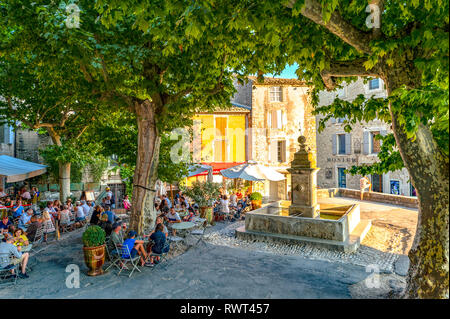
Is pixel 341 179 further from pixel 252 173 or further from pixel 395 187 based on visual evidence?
pixel 252 173

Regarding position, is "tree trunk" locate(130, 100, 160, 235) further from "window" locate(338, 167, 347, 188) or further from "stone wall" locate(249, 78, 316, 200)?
"window" locate(338, 167, 347, 188)

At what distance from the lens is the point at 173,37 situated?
15.6 feet

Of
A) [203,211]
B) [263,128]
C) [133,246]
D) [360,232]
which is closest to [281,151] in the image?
[263,128]

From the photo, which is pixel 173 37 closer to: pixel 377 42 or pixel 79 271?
pixel 377 42

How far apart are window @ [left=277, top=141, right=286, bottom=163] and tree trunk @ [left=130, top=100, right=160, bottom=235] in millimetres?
15448

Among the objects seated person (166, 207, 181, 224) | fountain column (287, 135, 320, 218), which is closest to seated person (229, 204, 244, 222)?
fountain column (287, 135, 320, 218)

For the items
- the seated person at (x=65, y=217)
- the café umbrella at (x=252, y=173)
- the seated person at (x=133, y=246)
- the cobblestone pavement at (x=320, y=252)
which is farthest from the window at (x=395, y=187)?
the seated person at (x=65, y=217)

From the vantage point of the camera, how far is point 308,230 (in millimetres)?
8938

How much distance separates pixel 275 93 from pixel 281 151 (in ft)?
15.3

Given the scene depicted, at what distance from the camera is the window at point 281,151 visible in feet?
73.8

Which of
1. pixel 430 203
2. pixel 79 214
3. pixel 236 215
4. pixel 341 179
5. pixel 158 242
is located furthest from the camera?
pixel 341 179

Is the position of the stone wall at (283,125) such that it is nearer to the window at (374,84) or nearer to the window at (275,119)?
the window at (275,119)
